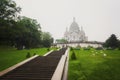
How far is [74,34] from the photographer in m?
129

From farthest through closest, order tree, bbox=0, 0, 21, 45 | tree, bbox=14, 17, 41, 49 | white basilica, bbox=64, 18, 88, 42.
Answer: white basilica, bbox=64, 18, 88, 42 < tree, bbox=14, 17, 41, 49 < tree, bbox=0, 0, 21, 45

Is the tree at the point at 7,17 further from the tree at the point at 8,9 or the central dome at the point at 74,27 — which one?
the central dome at the point at 74,27

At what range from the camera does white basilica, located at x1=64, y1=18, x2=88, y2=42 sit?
129m

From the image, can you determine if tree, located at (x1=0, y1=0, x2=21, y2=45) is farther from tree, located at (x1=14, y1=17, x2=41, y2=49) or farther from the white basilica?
the white basilica

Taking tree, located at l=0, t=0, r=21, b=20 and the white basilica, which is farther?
the white basilica

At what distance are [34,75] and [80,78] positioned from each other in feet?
10.7

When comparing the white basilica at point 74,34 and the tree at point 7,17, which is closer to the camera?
the tree at point 7,17

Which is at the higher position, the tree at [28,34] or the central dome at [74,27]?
the central dome at [74,27]

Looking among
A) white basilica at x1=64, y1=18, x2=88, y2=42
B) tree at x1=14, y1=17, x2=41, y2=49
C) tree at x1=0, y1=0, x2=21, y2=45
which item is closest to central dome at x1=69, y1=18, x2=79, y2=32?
white basilica at x1=64, y1=18, x2=88, y2=42

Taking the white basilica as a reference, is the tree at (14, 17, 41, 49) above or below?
below

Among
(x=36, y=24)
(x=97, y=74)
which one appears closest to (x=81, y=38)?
(x=36, y=24)

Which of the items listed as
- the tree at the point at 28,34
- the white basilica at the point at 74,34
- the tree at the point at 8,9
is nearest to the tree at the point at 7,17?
the tree at the point at 8,9

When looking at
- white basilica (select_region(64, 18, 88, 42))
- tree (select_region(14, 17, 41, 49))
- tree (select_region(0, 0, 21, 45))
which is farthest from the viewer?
white basilica (select_region(64, 18, 88, 42))

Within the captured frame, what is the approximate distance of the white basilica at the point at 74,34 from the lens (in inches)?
5084
